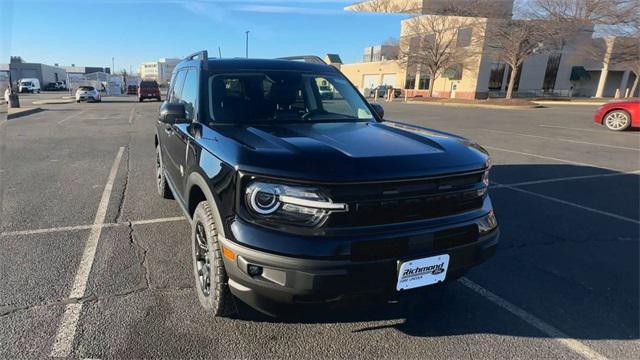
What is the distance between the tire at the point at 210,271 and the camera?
2574 mm

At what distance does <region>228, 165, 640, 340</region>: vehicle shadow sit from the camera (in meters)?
2.89

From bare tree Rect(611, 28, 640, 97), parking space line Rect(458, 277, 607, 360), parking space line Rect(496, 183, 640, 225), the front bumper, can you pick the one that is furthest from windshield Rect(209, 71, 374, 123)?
bare tree Rect(611, 28, 640, 97)

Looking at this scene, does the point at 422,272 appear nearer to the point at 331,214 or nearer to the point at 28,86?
the point at 331,214

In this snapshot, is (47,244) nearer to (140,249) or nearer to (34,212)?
(140,249)

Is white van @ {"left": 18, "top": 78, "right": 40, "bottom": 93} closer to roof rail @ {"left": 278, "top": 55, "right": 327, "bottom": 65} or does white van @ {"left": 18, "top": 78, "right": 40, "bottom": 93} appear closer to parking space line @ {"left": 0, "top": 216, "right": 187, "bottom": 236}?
parking space line @ {"left": 0, "top": 216, "right": 187, "bottom": 236}

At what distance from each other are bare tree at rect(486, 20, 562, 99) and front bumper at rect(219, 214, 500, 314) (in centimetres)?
4036

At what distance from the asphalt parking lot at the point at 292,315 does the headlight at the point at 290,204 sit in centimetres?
93

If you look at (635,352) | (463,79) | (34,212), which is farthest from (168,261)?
(463,79)

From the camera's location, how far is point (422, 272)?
2.38 metres

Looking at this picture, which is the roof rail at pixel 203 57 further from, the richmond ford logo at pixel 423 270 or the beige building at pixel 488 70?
the beige building at pixel 488 70

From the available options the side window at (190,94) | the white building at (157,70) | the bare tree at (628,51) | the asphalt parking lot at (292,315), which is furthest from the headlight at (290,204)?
the white building at (157,70)

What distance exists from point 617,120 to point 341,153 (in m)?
16.2

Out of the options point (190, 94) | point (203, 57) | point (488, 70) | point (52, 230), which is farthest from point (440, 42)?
point (52, 230)

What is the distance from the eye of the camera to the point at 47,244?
4074mm
